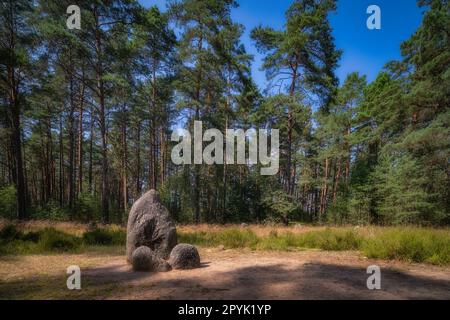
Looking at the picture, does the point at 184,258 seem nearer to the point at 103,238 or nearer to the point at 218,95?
the point at 103,238

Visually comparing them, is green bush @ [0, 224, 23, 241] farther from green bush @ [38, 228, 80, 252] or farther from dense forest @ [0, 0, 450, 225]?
dense forest @ [0, 0, 450, 225]

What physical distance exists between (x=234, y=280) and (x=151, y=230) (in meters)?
2.68

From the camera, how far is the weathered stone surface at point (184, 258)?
18.0ft

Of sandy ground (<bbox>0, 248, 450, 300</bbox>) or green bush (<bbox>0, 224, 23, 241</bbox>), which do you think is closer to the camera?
sandy ground (<bbox>0, 248, 450, 300</bbox>)

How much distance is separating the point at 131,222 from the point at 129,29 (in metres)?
11.8

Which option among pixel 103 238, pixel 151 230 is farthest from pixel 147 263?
pixel 103 238

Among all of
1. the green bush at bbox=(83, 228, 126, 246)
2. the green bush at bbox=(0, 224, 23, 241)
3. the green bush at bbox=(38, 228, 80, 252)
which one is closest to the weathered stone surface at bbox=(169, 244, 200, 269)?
the green bush at bbox=(38, 228, 80, 252)

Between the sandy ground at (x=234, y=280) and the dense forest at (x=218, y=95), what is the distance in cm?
803

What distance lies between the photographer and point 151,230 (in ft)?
20.8

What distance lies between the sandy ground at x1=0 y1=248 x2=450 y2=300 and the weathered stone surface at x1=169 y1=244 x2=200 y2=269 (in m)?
0.24

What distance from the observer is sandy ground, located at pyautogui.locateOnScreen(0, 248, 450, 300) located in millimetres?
3807

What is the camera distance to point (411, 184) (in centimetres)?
1330

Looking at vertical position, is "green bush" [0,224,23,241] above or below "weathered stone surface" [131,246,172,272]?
below
